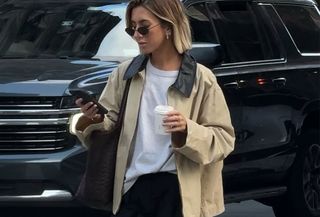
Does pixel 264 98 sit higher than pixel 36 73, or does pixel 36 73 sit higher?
pixel 36 73

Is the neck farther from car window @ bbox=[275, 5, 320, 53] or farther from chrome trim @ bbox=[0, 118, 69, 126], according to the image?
car window @ bbox=[275, 5, 320, 53]

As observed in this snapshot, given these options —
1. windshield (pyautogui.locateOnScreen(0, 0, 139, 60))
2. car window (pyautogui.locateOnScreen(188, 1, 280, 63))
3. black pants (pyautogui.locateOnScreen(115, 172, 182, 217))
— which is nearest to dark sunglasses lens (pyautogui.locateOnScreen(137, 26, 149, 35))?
black pants (pyautogui.locateOnScreen(115, 172, 182, 217))

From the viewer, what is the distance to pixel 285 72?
6.64 meters

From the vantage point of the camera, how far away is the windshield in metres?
5.82

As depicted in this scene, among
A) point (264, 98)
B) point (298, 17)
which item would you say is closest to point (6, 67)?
point (264, 98)

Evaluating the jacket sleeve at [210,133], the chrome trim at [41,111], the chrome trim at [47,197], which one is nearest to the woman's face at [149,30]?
the jacket sleeve at [210,133]

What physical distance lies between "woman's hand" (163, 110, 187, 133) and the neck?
0.42 m

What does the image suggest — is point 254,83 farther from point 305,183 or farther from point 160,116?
point 160,116

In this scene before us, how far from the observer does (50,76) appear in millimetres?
5207

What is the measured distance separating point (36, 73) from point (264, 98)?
1.93m

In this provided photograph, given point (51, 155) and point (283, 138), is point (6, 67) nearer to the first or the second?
point (51, 155)

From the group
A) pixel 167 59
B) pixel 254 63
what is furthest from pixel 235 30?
pixel 167 59

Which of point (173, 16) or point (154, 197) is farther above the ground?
point (173, 16)

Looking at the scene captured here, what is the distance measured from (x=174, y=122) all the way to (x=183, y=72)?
0.43 metres
